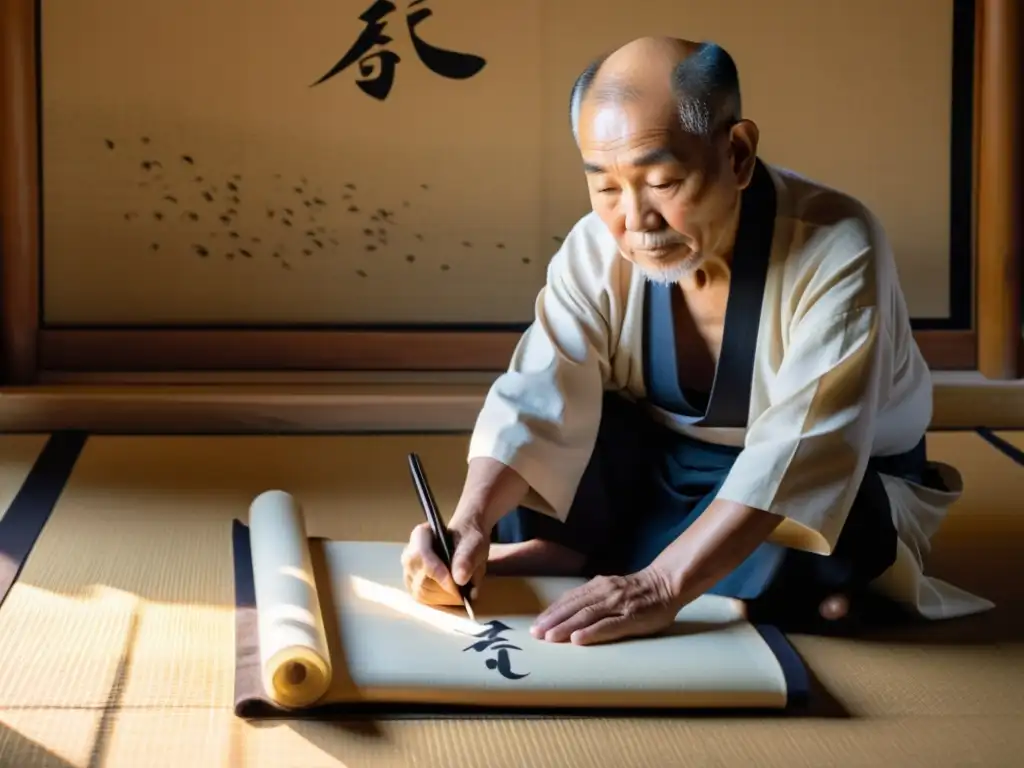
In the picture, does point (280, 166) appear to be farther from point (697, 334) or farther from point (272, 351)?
point (697, 334)

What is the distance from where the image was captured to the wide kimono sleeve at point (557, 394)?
260 cm

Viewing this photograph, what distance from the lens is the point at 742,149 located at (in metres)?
2.40

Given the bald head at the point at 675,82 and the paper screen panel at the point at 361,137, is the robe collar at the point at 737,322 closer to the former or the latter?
the bald head at the point at 675,82

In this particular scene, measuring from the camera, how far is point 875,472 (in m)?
2.62

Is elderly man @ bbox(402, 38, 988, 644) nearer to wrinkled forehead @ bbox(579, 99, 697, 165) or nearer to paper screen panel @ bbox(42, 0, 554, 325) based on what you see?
wrinkled forehead @ bbox(579, 99, 697, 165)

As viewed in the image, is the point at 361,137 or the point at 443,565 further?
the point at 361,137

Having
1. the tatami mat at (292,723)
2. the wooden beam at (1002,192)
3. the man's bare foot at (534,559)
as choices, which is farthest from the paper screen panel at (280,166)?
the man's bare foot at (534,559)

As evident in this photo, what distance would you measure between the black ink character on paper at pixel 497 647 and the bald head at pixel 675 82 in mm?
850

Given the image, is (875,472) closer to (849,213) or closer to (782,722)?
(849,213)

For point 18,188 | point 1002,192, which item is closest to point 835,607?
point 1002,192

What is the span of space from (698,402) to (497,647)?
65 cm

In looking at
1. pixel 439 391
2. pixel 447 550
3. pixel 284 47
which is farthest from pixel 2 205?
pixel 447 550

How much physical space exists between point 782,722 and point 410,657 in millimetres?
564

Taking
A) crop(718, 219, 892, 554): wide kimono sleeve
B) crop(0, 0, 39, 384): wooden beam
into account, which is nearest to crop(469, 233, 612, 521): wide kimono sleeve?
crop(718, 219, 892, 554): wide kimono sleeve
